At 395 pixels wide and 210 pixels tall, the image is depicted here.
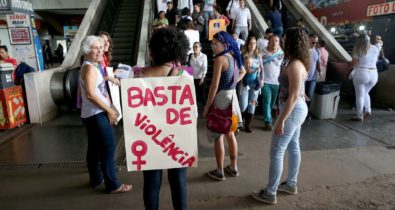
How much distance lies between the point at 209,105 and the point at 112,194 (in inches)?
58.3

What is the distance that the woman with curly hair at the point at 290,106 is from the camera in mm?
2736

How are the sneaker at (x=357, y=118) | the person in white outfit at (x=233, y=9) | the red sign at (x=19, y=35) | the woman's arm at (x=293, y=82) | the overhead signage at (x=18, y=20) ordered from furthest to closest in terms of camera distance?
1. the person in white outfit at (x=233, y=9)
2. the red sign at (x=19, y=35)
3. the overhead signage at (x=18, y=20)
4. the sneaker at (x=357, y=118)
5. the woman's arm at (x=293, y=82)

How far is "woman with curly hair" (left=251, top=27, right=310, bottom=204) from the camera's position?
2736 millimetres

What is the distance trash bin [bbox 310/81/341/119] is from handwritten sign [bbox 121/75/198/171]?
185 inches

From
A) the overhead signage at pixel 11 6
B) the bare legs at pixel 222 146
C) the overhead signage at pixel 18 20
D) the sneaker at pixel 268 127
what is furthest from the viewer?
the overhead signage at pixel 18 20

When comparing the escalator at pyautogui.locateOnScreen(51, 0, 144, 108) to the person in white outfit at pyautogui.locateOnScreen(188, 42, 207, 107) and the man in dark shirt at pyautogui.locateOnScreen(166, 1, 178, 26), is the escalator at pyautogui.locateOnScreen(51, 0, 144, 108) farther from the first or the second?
the person in white outfit at pyautogui.locateOnScreen(188, 42, 207, 107)

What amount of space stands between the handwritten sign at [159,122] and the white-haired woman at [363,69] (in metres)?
4.90

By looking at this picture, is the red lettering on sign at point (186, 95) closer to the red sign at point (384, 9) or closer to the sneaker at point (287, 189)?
the sneaker at point (287, 189)

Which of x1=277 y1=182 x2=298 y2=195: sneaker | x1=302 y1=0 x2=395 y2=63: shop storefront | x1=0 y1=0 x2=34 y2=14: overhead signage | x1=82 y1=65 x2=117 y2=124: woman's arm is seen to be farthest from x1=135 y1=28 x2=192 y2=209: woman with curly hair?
x1=302 y1=0 x2=395 y2=63: shop storefront

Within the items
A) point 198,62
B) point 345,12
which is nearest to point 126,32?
point 198,62

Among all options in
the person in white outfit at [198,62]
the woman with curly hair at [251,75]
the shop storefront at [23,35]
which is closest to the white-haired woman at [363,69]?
the woman with curly hair at [251,75]

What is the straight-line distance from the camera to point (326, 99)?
6113mm

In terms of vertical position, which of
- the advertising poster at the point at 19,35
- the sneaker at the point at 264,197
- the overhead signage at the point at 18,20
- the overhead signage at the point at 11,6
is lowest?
the sneaker at the point at 264,197

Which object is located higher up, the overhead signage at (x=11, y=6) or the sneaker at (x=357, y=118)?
the overhead signage at (x=11, y=6)
